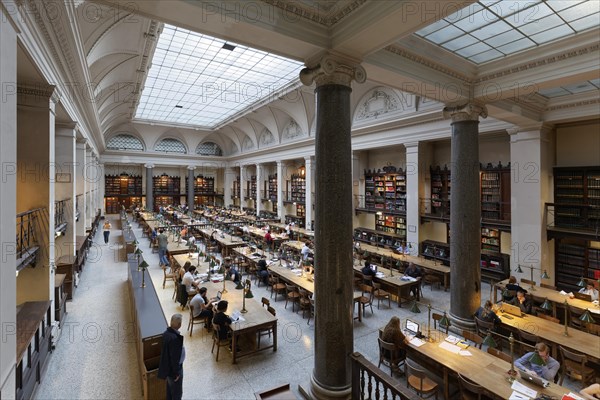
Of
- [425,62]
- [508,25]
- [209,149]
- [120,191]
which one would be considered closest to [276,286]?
[425,62]

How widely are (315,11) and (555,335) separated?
6362 mm

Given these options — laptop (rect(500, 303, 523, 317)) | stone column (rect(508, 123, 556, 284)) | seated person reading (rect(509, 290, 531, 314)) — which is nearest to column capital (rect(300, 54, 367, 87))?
laptop (rect(500, 303, 523, 317))

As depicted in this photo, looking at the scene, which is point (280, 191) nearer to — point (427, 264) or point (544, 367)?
point (427, 264)

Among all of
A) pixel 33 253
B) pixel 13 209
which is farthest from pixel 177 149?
pixel 13 209

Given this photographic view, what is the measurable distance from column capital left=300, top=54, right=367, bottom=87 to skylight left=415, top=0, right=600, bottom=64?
1693 millimetres

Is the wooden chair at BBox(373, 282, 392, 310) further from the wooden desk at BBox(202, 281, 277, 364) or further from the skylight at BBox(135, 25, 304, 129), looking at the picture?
the skylight at BBox(135, 25, 304, 129)

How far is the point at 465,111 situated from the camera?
5.93 meters

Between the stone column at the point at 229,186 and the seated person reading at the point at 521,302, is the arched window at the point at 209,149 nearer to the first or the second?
the stone column at the point at 229,186

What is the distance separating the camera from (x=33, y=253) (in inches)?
185

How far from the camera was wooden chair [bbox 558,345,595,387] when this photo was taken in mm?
4352

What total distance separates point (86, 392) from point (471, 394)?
17.9ft

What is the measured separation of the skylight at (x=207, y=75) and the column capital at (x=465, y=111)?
18.8 ft

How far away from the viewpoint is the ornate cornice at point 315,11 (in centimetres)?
351

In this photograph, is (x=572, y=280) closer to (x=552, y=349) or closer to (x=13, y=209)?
(x=552, y=349)
